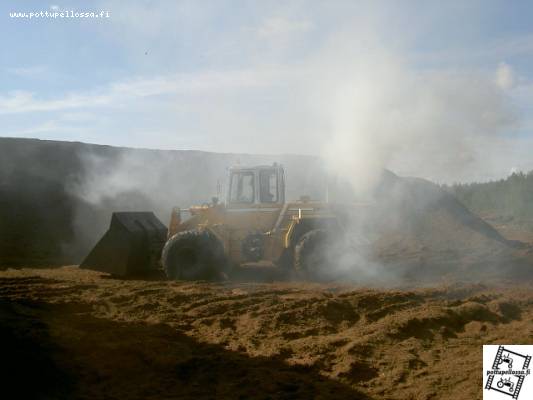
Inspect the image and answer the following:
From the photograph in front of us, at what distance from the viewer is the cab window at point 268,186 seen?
41.1 feet

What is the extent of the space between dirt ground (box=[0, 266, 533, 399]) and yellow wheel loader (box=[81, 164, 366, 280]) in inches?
48.1

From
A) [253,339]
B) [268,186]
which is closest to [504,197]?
[268,186]

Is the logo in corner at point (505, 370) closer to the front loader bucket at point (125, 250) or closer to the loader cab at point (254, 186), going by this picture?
the loader cab at point (254, 186)

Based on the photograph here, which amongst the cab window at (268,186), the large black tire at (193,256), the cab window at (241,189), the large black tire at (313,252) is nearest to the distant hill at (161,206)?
the cab window at (241,189)

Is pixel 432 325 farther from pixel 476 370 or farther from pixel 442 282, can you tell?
pixel 442 282

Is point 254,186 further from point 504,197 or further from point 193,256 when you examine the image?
point 504,197

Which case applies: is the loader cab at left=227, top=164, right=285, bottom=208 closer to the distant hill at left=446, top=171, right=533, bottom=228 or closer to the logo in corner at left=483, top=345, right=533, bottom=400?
the logo in corner at left=483, top=345, right=533, bottom=400

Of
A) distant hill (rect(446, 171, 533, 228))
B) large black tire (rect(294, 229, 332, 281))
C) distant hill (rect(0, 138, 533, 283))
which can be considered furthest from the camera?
distant hill (rect(446, 171, 533, 228))

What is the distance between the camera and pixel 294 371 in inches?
246

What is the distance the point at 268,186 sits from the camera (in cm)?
1267

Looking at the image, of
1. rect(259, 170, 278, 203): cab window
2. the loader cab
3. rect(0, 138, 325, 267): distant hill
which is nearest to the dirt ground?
the loader cab

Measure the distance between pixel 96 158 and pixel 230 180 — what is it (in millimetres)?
21388

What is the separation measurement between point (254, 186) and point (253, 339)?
551cm

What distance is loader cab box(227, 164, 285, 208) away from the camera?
12.5 meters
